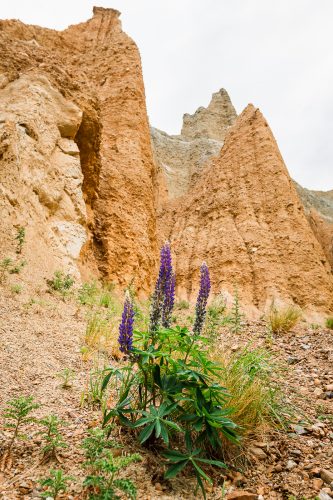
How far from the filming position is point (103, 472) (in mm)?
2082

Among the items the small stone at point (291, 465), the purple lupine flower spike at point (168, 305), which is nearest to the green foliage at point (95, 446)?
the purple lupine flower spike at point (168, 305)

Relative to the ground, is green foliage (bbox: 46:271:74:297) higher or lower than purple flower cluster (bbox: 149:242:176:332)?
lower

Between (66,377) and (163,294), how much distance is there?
133cm

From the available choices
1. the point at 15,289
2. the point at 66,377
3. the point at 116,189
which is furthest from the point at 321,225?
the point at 66,377

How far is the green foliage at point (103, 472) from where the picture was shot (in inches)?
68.9

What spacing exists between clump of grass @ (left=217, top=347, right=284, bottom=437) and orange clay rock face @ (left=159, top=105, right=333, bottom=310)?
1204 centimetres

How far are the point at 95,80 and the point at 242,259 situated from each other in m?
12.2

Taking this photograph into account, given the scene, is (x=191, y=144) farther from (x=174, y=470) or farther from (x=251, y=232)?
(x=174, y=470)

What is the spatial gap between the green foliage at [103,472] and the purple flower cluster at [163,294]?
3.04ft

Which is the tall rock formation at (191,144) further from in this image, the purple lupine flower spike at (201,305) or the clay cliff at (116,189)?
the purple lupine flower spike at (201,305)

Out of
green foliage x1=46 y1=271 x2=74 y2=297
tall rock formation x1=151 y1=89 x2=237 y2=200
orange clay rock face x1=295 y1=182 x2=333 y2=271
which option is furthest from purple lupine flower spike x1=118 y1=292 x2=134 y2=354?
orange clay rock face x1=295 y1=182 x2=333 y2=271

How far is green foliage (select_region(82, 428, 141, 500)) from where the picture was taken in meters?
1.75

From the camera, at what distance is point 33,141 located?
28.1 ft

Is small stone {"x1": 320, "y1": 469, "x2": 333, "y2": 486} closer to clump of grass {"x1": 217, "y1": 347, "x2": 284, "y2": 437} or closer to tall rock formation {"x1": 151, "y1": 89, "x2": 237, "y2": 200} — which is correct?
clump of grass {"x1": 217, "y1": 347, "x2": 284, "y2": 437}
